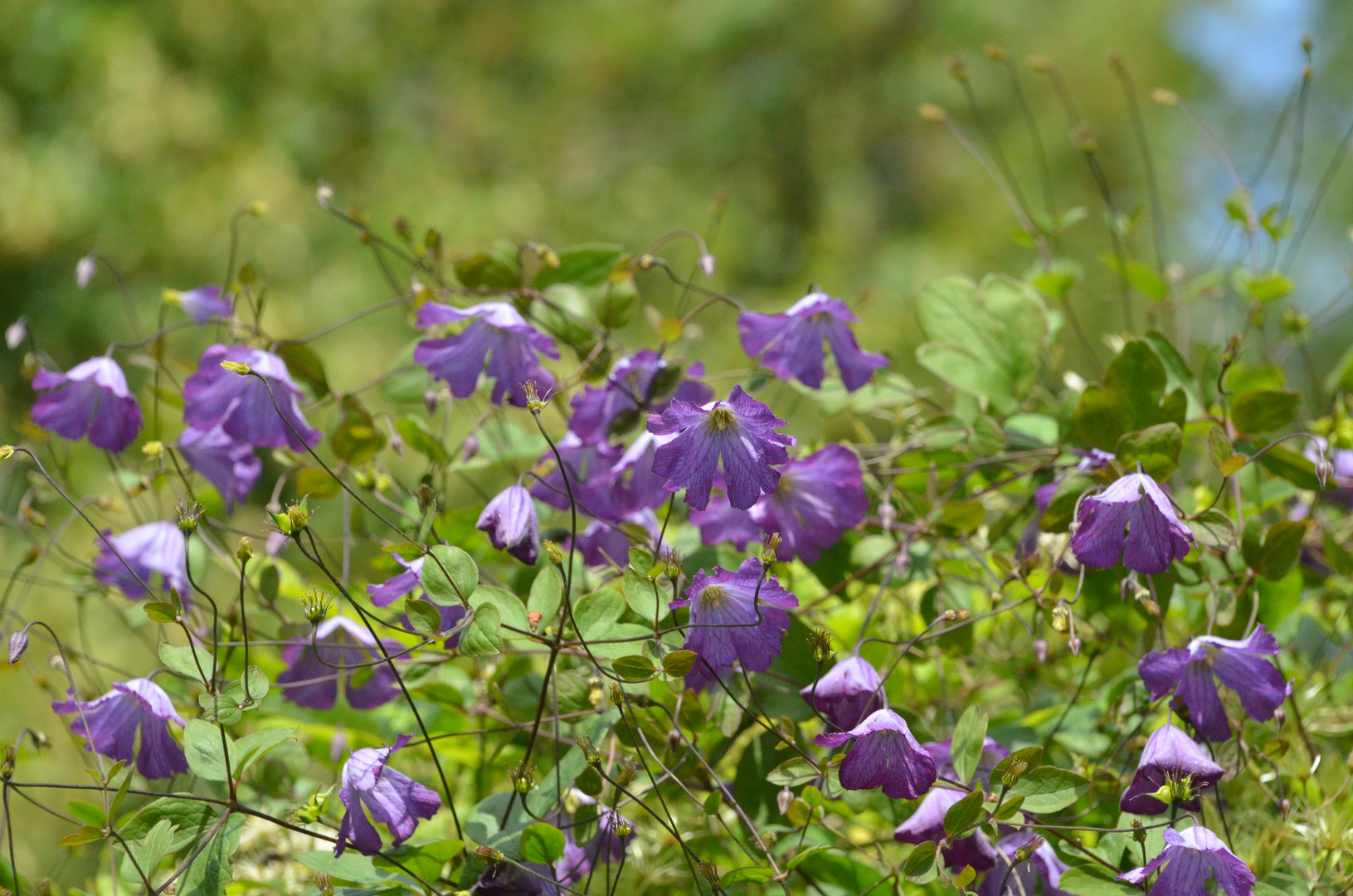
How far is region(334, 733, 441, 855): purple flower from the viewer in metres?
0.39

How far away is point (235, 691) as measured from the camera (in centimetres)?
39

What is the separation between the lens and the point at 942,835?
1.36 feet

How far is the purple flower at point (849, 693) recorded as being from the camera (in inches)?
16.1

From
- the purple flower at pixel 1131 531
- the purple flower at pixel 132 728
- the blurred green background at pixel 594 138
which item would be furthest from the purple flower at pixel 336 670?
the blurred green background at pixel 594 138

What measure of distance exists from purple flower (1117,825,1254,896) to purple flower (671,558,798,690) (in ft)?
0.50

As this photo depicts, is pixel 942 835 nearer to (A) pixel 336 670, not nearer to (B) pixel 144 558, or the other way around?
(A) pixel 336 670

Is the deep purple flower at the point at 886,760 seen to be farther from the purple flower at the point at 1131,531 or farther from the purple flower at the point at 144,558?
the purple flower at the point at 144,558

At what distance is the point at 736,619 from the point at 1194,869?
0.62ft

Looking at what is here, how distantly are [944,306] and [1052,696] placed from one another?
22cm

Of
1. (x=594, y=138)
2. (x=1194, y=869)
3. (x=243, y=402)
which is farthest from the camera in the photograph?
(x=594, y=138)

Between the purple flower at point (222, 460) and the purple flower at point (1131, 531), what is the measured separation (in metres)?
0.40

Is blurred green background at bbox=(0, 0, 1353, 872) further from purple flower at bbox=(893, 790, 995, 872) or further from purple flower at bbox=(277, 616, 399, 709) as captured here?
purple flower at bbox=(893, 790, 995, 872)

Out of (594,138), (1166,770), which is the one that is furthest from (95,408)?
(594,138)

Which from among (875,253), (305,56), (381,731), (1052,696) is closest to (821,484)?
(1052,696)
